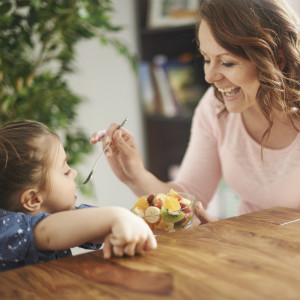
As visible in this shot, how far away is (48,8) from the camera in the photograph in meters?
2.15

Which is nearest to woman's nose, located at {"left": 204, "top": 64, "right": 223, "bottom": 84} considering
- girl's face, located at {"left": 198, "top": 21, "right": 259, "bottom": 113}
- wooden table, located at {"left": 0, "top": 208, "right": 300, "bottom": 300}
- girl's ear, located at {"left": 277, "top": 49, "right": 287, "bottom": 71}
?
girl's face, located at {"left": 198, "top": 21, "right": 259, "bottom": 113}

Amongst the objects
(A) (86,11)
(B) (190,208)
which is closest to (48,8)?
(A) (86,11)

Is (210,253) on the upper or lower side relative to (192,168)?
upper

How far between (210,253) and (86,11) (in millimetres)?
1643

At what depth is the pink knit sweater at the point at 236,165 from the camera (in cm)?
154

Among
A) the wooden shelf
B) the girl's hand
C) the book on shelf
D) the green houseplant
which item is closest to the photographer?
the girl's hand

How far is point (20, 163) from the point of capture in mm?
1040

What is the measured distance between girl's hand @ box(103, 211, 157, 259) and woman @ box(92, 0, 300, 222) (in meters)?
0.40

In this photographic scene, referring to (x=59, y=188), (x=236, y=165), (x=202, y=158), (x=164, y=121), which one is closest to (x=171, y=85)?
(x=164, y=121)

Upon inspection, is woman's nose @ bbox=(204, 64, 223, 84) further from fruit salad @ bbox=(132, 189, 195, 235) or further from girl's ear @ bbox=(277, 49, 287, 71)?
fruit salad @ bbox=(132, 189, 195, 235)

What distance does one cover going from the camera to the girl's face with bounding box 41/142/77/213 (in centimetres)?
109

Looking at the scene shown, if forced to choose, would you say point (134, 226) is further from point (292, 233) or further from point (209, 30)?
point (209, 30)

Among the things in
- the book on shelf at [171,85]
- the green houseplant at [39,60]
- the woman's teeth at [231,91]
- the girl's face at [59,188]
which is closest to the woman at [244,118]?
the woman's teeth at [231,91]

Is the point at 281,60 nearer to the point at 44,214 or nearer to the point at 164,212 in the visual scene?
the point at 164,212
